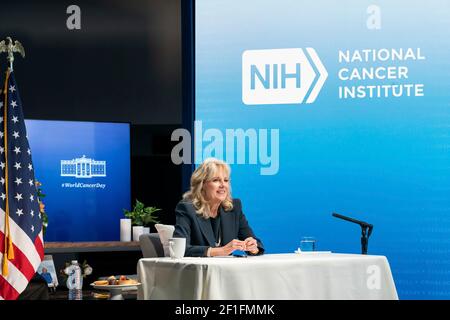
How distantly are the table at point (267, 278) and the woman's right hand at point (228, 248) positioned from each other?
116 millimetres

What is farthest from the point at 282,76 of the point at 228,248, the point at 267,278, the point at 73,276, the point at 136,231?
the point at 267,278

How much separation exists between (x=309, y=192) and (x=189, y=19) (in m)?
1.98

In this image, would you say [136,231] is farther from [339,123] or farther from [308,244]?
[308,244]

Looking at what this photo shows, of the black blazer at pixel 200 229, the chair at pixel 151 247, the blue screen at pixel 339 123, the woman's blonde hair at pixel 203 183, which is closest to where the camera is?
the black blazer at pixel 200 229

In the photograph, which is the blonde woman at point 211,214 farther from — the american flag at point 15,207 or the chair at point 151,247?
the american flag at point 15,207

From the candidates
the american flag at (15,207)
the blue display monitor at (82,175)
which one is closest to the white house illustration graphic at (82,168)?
the blue display monitor at (82,175)

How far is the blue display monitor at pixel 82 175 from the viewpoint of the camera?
6734mm

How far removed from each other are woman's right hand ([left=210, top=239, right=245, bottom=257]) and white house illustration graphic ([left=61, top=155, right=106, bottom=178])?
3235 mm

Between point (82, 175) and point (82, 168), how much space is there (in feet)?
0.21

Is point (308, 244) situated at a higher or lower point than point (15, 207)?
lower

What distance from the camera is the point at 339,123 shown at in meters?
6.62

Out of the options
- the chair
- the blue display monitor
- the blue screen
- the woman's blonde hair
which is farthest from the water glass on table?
the blue display monitor

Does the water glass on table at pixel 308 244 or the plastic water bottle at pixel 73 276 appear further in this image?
the plastic water bottle at pixel 73 276

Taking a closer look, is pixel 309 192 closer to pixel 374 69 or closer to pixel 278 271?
pixel 374 69
